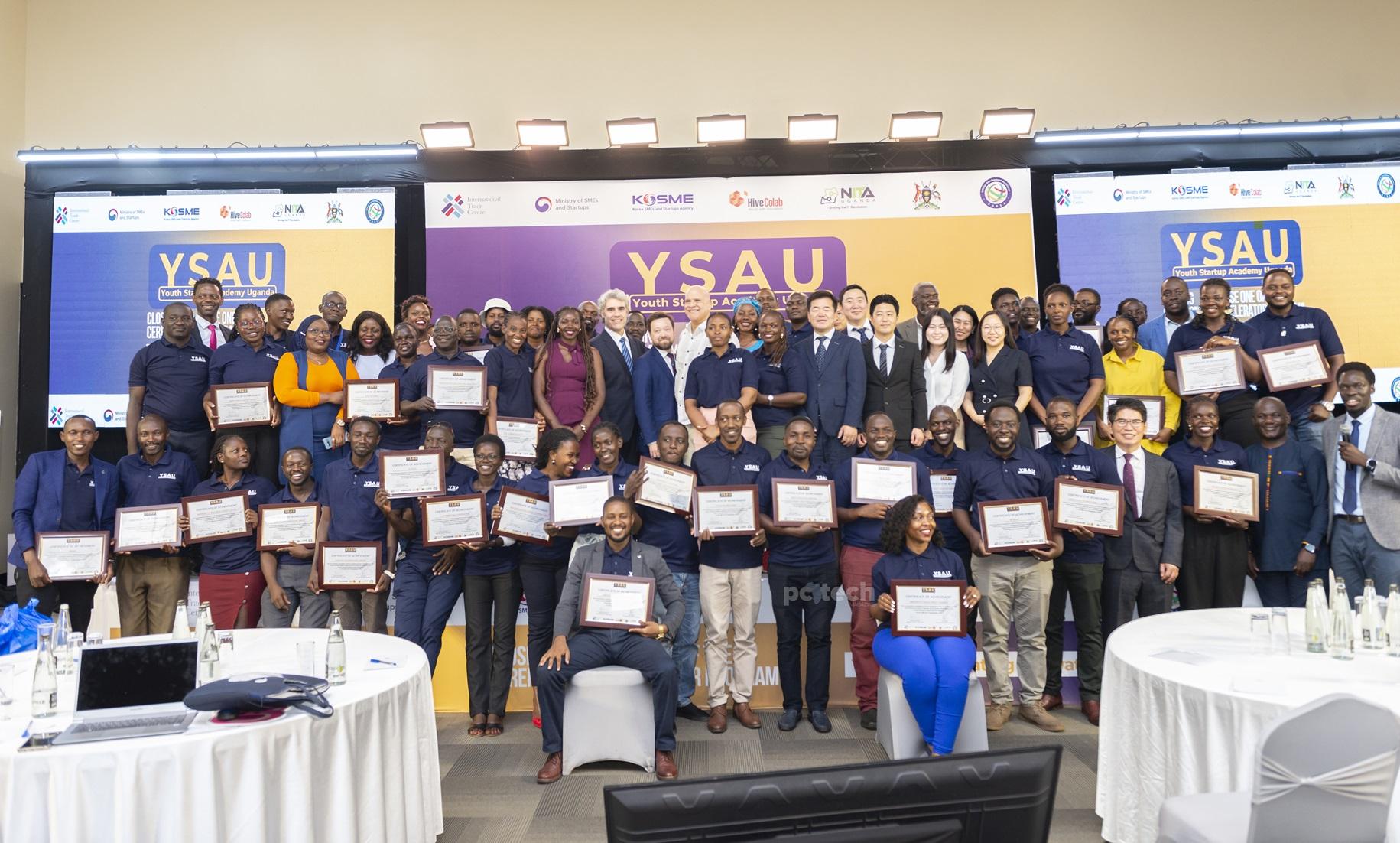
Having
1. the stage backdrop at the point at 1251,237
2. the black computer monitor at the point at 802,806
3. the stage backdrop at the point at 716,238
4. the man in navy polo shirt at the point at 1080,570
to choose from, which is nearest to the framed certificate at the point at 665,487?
the man in navy polo shirt at the point at 1080,570

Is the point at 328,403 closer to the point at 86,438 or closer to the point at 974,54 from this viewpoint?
the point at 86,438

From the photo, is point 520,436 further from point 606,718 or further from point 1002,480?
point 1002,480

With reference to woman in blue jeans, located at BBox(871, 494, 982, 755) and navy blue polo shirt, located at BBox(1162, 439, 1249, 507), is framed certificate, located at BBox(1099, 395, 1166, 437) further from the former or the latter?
woman in blue jeans, located at BBox(871, 494, 982, 755)

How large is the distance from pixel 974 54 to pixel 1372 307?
4.87 meters

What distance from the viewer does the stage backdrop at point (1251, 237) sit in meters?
8.89

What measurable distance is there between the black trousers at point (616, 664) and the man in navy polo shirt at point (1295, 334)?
16.3 feet

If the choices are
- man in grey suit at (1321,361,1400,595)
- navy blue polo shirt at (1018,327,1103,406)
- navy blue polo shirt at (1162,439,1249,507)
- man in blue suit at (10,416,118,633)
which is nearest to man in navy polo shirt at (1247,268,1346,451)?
man in grey suit at (1321,361,1400,595)

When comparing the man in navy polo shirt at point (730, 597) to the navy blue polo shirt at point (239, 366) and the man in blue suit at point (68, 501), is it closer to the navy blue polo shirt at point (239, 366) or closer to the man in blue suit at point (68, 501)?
the navy blue polo shirt at point (239, 366)

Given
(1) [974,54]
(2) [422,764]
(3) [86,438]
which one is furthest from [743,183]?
(2) [422,764]

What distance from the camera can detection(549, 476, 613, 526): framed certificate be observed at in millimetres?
5672

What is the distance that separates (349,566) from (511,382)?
1875mm

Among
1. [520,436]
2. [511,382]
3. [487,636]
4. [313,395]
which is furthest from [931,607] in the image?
[313,395]

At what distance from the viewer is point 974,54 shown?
33.7ft

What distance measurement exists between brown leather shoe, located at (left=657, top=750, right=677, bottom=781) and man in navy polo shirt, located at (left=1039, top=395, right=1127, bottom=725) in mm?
2684
